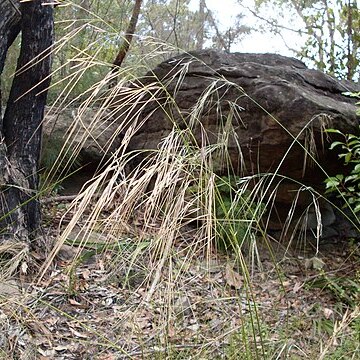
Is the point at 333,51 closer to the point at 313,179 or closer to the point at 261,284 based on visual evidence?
the point at 313,179

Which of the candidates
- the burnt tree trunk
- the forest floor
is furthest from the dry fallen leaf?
the burnt tree trunk

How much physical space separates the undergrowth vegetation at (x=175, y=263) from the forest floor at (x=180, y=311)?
0.04ft

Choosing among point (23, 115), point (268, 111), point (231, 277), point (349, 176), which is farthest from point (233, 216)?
point (268, 111)

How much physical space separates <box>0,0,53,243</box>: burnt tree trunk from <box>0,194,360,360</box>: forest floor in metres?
0.37

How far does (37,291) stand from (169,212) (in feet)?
6.08

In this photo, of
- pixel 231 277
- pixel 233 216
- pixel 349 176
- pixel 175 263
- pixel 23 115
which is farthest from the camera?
pixel 349 176

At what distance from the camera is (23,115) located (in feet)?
12.0

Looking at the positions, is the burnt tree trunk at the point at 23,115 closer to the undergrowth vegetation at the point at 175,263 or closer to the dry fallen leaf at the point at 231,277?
the undergrowth vegetation at the point at 175,263

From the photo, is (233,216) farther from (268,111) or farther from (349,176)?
(268,111)

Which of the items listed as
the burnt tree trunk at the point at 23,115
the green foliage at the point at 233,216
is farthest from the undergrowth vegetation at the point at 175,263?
the burnt tree trunk at the point at 23,115

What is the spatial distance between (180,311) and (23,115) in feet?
7.31

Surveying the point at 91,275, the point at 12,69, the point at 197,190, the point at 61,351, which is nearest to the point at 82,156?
the point at 12,69

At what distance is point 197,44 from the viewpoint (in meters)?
13.5

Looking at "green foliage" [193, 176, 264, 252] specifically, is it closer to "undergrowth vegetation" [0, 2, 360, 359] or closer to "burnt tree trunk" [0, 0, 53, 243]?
"undergrowth vegetation" [0, 2, 360, 359]
